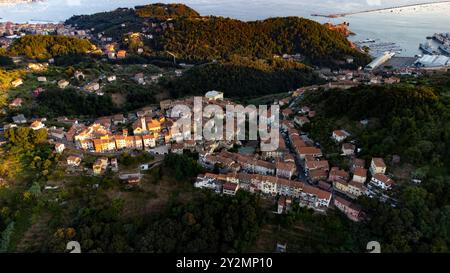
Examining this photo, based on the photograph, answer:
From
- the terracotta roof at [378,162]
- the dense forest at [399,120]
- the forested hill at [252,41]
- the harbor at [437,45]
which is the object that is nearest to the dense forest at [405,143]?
the dense forest at [399,120]

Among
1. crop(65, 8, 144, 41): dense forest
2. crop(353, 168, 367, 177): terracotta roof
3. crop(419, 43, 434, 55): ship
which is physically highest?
crop(65, 8, 144, 41): dense forest

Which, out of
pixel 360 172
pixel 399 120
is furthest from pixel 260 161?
pixel 399 120

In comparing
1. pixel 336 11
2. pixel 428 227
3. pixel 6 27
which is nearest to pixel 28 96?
pixel 428 227

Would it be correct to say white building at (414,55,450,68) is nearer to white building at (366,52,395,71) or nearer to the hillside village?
white building at (366,52,395,71)

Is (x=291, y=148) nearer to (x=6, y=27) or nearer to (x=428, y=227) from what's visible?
(x=428, y=227)

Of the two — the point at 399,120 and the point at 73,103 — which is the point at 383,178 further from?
the point at 73,103

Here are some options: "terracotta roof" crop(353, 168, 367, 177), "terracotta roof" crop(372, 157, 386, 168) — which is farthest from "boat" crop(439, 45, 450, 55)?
"terracotta roof" crop(353, 168, 367, 177)

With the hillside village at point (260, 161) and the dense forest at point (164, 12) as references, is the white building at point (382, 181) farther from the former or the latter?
the dense forest at point (164, 12)
